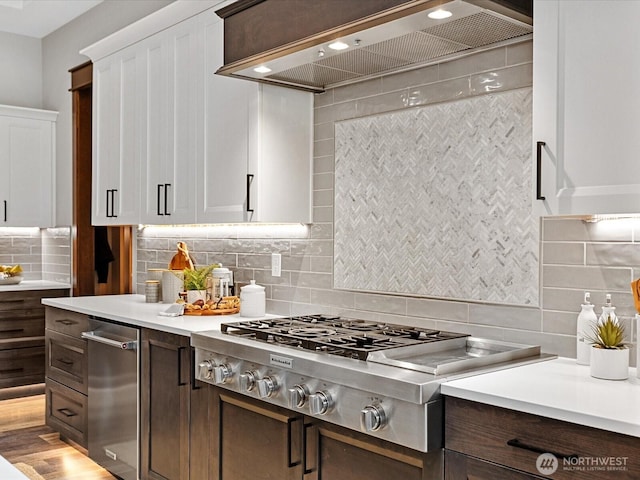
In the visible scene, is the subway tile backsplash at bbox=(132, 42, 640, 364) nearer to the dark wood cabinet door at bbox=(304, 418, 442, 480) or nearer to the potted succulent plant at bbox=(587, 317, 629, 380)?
the potted succulent plant at bbox=(587, 317, 629, 380)

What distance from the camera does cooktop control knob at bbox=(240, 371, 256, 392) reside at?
2516 millimetres

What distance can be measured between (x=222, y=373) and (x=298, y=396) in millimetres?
479

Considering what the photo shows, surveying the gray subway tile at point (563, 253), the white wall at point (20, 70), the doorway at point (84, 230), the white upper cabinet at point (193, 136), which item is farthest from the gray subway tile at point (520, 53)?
the white wall at point (20, 70)

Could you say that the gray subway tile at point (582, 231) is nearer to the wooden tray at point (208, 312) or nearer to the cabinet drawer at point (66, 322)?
the wooden tray at point (208, 312)

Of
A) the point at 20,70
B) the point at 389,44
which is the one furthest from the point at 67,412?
the point at 20,70

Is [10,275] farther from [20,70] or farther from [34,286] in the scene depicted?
[20,70]

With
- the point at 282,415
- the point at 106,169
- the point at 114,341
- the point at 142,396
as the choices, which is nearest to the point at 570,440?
the point at 282,415

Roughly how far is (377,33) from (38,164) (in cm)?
417

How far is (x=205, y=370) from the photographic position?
2.78m

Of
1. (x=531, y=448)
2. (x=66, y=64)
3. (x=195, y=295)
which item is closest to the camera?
(x=531, y=448)

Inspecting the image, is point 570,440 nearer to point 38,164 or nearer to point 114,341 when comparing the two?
point 114,341

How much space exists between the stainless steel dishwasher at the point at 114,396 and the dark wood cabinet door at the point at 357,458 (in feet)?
4.43

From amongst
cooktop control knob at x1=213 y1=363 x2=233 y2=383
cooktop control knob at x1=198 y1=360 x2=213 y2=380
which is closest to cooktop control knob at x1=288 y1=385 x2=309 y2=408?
cooktop control knob at x1=213 y1=363 x2=233 y2=383

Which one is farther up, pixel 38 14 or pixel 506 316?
pixel 38 14
